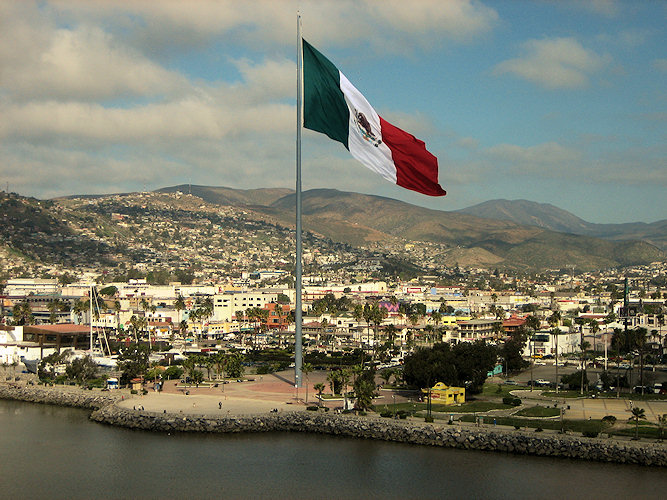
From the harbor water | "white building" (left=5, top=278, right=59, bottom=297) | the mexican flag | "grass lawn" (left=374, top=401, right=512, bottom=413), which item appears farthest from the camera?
"white building" (left=5, top=278, right=59, bottom=297)

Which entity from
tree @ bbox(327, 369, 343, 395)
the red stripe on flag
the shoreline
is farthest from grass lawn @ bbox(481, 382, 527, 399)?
the red stripe on flag

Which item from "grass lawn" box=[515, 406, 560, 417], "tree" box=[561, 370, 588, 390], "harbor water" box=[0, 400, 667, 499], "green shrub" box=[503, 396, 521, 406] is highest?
"tree" box=[561, 370, 588, 390]

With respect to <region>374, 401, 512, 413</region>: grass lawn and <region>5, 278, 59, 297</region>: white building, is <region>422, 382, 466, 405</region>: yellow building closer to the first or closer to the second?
<region>374, 401, 512, 413</region>: grass lawn

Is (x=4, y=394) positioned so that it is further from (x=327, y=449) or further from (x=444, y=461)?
(x=444, y=461)

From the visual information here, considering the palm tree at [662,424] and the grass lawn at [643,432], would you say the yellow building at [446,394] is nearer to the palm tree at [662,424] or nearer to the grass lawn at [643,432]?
the grass lawn at [643,432]

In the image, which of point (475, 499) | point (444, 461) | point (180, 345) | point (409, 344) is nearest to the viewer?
point (475, 499)

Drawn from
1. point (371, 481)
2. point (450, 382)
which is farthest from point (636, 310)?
point (371, 481)
